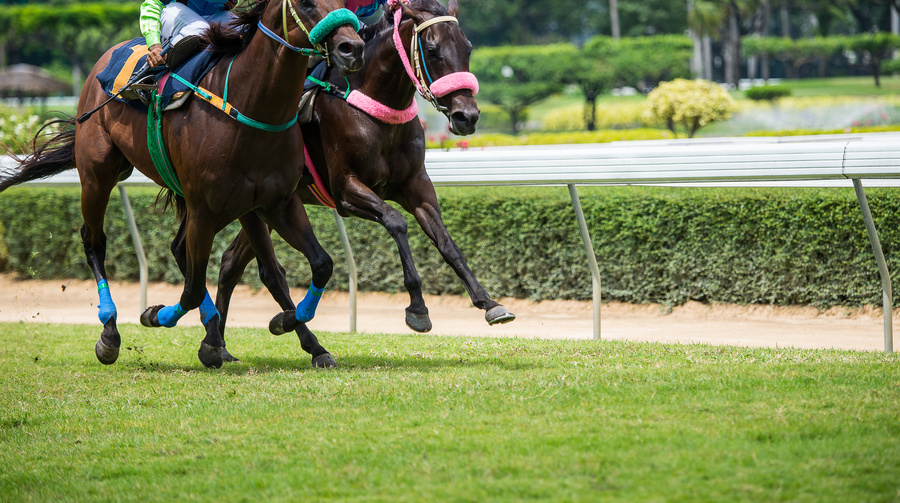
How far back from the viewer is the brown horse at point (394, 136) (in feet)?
16.6

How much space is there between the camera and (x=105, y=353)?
6074 mm

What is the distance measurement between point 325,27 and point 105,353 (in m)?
2.78

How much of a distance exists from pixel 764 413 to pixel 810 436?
327 mm

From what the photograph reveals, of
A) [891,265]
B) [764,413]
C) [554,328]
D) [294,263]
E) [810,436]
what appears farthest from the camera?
[294,263]

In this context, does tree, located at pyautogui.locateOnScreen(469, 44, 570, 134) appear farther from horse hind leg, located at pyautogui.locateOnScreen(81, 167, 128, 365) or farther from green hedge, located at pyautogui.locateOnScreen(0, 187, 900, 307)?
horse hind leg, located at pyautogui.locateOnScreen(81, 167, 128, 365)

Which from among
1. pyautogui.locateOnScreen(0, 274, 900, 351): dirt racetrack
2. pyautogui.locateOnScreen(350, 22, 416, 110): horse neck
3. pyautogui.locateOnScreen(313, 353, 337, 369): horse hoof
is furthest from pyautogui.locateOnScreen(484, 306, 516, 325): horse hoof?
pyautogui.locateOnScreen(0, 274, 900, 351): dirt racetrack

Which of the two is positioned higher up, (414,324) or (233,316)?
(414,324)

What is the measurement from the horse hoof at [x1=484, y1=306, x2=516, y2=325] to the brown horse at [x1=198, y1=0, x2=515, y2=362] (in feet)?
0.03

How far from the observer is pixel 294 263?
10.3m

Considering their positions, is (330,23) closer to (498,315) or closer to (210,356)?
(498,315)

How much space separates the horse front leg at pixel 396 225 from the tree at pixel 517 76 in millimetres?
35033

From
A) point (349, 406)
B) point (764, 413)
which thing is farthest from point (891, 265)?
point (349, 406)

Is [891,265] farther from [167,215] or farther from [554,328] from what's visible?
[167,215]

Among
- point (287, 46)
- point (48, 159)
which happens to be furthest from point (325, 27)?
point (48, 159)
